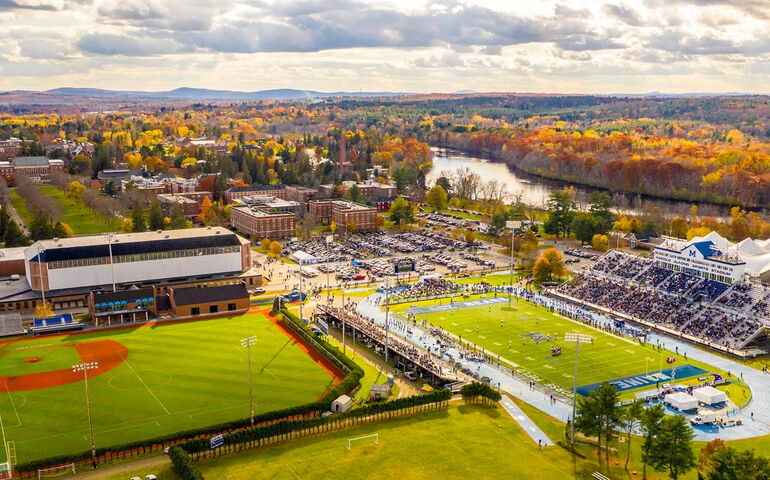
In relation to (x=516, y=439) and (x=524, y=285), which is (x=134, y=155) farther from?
(x=516, y=439)

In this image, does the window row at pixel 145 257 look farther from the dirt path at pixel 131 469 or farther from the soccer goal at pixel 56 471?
the dirt path at pixel 131 469

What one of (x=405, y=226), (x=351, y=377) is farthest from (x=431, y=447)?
(x=405, y=226)

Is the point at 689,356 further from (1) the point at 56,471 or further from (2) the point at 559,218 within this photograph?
(2) the point at 559,218

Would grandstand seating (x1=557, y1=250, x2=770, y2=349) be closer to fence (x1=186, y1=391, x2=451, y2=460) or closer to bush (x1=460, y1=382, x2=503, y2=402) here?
bush (x1=460, y1=382, x2=503, y2=402)

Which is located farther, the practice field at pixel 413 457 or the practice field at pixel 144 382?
the practice field at pixel 144 382

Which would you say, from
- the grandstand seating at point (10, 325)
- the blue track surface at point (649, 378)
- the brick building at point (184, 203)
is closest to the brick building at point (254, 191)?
the brick building at point (184, 203)

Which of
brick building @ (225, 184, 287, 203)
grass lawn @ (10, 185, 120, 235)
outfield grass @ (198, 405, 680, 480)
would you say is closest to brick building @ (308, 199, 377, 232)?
brick building @ (225, 184, 287, 203)

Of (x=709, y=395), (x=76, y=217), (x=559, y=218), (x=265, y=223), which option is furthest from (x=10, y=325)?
(x=559, y=218)
